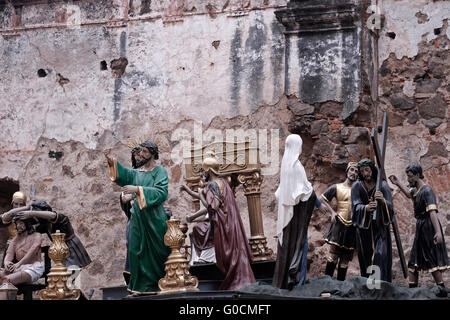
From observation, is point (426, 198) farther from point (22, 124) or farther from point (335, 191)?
point (22, 124)

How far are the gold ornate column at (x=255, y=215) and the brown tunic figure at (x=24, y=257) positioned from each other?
94.3 inches

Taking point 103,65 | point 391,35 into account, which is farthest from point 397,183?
point 103,65

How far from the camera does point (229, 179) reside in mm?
13648

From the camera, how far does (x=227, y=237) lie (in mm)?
12422

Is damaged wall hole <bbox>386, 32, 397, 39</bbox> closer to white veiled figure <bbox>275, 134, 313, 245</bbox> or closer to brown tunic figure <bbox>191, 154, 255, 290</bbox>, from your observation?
brown tunic figure <bbox>191, 154, 255, 290</bbox>

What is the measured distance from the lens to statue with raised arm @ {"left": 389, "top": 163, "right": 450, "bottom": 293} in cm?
1216

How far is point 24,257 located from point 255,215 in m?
2.64

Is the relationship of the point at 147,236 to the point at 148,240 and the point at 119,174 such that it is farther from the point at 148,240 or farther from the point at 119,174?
the point at 119,174

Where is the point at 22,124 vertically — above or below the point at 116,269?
above

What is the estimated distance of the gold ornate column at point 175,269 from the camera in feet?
39.3

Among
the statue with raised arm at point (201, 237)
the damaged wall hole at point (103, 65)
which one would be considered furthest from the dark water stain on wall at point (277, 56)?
the statue with raised arm at point (201, 237)

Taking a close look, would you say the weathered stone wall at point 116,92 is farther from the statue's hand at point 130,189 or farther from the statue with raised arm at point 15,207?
the statue's hand at point 130,189
